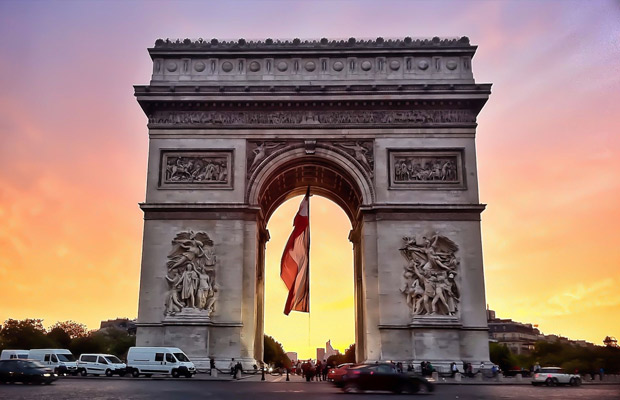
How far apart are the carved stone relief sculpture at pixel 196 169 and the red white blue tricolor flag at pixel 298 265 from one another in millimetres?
5120

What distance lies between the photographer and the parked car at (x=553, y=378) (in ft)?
105

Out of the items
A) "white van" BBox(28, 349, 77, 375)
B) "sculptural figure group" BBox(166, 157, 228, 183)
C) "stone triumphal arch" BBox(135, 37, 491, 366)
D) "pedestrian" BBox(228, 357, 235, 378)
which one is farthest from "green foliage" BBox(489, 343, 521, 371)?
"white van" BBox(28, 349, 77, 375)

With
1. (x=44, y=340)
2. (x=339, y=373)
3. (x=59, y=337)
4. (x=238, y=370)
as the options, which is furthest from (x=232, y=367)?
(x=59, y=337)

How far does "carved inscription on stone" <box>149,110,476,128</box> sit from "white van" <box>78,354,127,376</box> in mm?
12979

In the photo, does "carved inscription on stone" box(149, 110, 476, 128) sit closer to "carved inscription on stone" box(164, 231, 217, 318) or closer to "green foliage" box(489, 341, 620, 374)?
"carved inscription on stone" box(164, 231, 217, 318)

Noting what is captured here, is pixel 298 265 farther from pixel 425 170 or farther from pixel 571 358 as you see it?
pixel 571 358

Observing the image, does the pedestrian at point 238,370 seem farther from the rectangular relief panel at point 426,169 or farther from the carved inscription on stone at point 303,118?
the carved inscription on stone at point 303,118

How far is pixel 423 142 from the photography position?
34.5 metres

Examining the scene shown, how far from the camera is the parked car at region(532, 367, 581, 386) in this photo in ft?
105

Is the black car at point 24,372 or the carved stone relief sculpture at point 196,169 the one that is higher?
the carved stone relief sculpture at point 196,169

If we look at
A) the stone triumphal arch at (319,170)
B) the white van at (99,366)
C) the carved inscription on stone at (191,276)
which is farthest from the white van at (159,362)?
the white van at (99,366)

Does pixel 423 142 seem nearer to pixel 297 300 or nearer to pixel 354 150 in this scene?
pixel 354 150

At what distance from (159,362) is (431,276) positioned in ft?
44.9

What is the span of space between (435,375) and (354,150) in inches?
482
